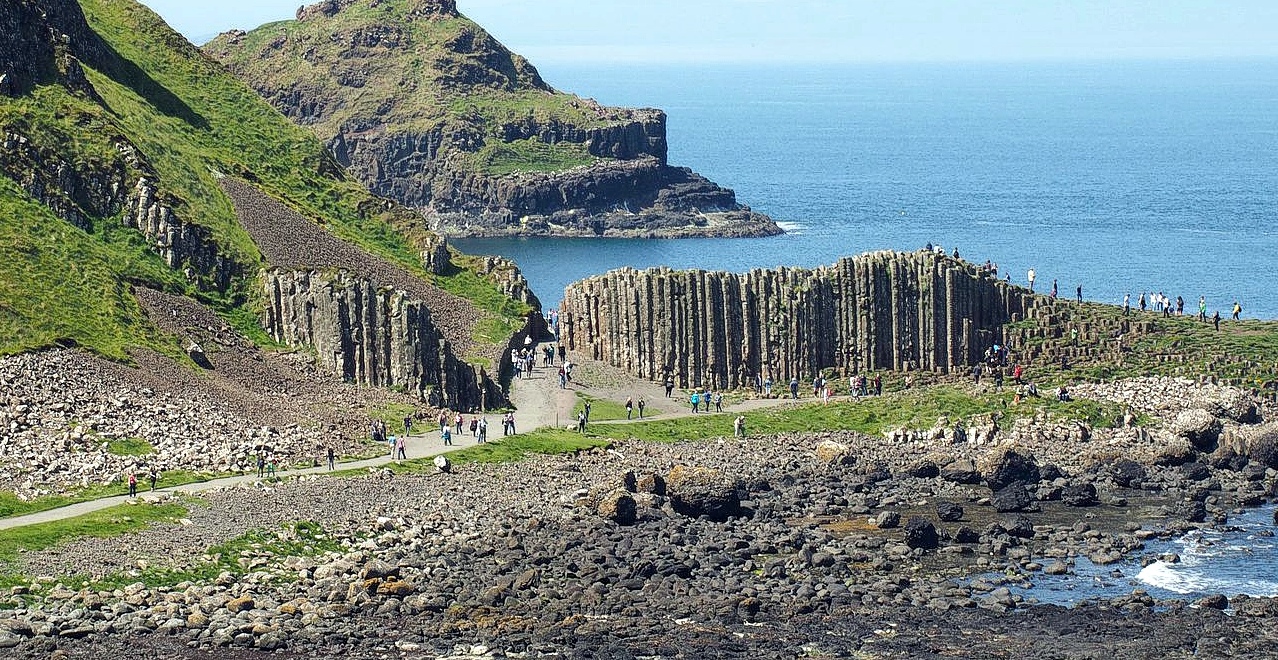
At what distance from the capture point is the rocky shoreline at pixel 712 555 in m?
79.8

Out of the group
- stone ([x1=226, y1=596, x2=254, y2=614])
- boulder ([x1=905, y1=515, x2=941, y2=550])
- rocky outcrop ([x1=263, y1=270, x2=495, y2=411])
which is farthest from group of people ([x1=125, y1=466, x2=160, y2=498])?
boulder ([x1=905, y1=515, x2=941, y2=550])

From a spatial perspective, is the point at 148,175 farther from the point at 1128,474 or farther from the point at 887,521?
the point at 1128,474

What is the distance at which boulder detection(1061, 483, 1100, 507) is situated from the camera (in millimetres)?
102625

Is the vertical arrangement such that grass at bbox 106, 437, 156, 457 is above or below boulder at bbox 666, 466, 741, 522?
above

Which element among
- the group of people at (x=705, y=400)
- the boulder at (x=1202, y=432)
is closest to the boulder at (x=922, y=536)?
the boulder at (x=1202, y=432)

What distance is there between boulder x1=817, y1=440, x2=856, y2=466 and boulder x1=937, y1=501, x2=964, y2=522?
1015 centimetres

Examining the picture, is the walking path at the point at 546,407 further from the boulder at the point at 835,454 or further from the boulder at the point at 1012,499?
the boulder at the point at 1012,499

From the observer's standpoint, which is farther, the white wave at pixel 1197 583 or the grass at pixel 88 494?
the grass at pixel 88 494

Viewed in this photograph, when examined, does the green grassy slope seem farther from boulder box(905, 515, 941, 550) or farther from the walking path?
boulder box(905, 515, 941, 550)

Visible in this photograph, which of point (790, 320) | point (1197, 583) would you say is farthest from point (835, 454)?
point (1197, 583)

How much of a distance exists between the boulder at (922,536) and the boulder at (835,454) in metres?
14.9

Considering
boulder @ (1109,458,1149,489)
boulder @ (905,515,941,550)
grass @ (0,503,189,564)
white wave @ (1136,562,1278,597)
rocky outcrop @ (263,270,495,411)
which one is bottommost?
white wave @ (1136,562,1278,597)

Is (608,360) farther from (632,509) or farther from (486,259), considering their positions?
(632,509)

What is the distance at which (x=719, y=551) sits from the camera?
306 ft
